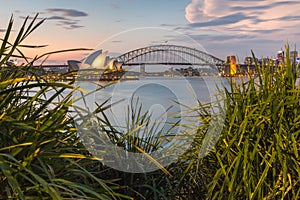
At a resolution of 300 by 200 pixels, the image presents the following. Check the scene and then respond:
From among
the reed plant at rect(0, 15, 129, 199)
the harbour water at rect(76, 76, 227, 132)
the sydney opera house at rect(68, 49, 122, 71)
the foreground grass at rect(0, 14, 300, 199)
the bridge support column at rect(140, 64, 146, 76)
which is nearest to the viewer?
the reed plant at rect(0, 15, 129, 199)

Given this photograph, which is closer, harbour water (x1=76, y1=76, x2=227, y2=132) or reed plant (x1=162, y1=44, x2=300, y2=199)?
reed plant (x1=162, y1=44, x2=300, y2=199)

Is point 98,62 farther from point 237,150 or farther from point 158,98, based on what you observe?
point 237,150

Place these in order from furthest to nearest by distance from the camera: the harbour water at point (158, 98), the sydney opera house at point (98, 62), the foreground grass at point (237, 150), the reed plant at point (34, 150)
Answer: the harbour water at point (158, 98) → the sydney opera house at point (98, 62) → the foreground grass at point (237, 150) → the reed plant at point (34, 150)

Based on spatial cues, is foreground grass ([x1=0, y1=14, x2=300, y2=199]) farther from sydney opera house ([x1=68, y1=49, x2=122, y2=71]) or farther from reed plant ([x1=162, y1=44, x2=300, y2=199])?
sydney opera house ([x1=68, y1=49, x2=122, y2=71])

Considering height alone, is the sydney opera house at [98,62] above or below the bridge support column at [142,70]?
above

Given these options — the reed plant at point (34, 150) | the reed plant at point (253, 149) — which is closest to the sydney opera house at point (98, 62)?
the reed plant at point (34, 150)

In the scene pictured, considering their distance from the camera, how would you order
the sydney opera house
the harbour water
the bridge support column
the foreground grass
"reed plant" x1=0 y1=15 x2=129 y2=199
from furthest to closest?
the bridge support column < the harbour water < the sydney opera house < the foreground grass < "reed plant" x1=0 y1=15 x2=129 y2=199

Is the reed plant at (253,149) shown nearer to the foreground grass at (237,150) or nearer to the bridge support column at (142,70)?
the foreground grass at (237,150)

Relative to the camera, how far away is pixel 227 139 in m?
2.50

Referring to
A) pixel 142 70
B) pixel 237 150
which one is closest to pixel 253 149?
pixel 237 150

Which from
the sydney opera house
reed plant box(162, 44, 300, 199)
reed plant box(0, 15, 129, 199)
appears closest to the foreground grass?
reed plant box(162, 44, 300, 199)

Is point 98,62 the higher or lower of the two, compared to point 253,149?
higher

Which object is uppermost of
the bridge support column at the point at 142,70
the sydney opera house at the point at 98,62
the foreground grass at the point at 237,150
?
the sydney opera house at the point at 98,62

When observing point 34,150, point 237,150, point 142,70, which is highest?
point 142,70
